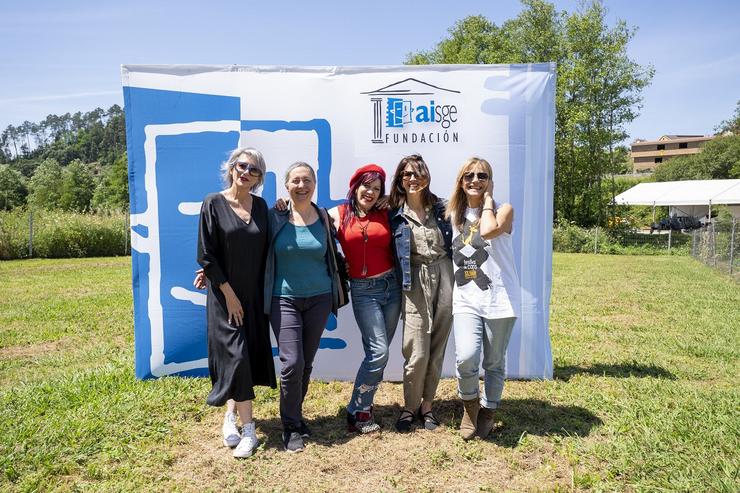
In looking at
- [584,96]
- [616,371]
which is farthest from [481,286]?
[584,96]

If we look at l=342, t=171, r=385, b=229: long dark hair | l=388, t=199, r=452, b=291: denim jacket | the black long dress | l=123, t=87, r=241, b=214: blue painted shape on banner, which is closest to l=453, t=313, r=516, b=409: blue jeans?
Answer: l=388, t=199, r=452, b=291: denim jacket

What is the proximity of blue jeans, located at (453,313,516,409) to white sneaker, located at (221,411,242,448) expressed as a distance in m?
1.54

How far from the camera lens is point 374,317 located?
11.8ft

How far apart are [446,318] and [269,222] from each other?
1.37 m

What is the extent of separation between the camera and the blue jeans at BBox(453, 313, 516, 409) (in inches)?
134

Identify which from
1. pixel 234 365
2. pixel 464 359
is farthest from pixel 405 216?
pixel 234 365

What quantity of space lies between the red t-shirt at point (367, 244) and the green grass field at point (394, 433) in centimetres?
119

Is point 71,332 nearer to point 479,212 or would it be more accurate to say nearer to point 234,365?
point 234,365

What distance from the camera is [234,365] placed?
132 inches

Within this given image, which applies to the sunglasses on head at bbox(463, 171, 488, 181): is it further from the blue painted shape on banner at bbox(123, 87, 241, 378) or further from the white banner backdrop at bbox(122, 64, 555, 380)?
the blue painted shape on banner at bbox(123, 87, 241, 378)

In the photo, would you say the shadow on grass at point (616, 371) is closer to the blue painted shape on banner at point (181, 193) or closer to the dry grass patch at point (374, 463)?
the dry grass patch at point (374, 463)

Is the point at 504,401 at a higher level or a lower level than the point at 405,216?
lower

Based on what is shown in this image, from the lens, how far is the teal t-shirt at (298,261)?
344 cm

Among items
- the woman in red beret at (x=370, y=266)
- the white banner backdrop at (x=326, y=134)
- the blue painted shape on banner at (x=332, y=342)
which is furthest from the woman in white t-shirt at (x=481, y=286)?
the blue painted shape on banner at (x=332, y=342)
